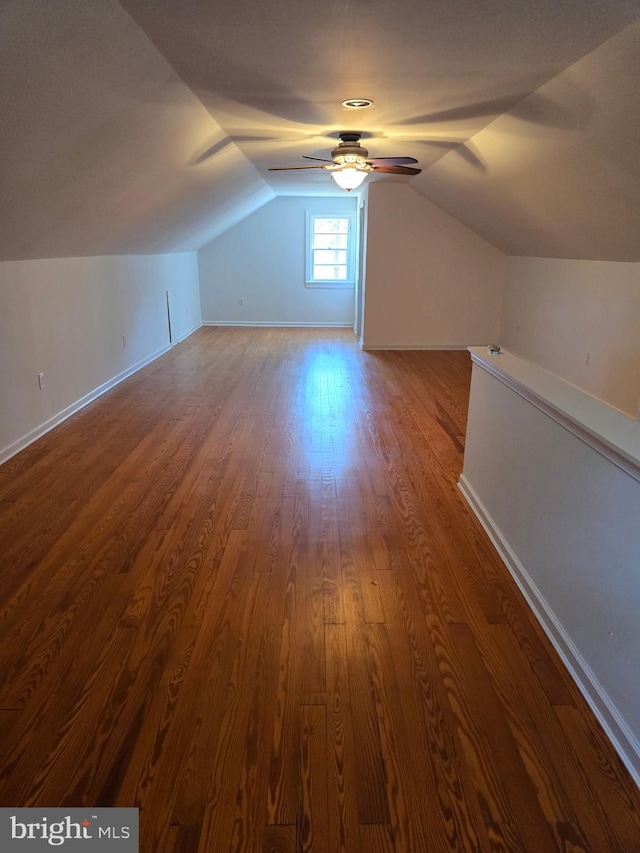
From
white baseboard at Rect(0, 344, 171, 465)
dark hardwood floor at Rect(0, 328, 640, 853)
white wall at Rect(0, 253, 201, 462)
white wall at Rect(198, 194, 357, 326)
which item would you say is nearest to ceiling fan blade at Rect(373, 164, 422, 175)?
dark hardwood floor at Rect(0, 328, 640, 853)

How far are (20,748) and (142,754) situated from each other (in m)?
0.35

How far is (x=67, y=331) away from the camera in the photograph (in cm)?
462

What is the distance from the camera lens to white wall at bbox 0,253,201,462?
3.78 metres

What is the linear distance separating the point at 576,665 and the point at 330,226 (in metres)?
8.70

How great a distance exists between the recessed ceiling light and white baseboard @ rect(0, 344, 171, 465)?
10.1ft

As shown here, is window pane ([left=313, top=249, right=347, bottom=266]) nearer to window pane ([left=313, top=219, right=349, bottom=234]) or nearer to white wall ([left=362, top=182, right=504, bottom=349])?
window pane ([left=313, top=219, right=349, bottom=234])

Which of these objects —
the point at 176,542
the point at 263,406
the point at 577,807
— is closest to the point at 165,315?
the point at 263,406

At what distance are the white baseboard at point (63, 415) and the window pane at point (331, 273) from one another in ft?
13.2

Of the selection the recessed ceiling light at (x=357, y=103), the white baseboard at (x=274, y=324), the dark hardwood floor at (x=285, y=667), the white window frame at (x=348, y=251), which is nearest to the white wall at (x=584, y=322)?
the dark hardwood floor at (x=285, y=667)

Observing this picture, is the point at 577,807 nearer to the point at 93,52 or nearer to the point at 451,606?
the point at 451,606

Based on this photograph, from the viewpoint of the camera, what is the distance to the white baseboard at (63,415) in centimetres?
379

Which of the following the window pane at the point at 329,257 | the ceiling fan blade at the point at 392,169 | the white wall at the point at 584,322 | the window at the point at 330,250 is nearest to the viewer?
the ceiling fan blade at the point at 392,169

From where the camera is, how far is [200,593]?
7.61ft

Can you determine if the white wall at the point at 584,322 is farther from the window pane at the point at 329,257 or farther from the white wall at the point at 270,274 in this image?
the white wall at the point at 270,274
